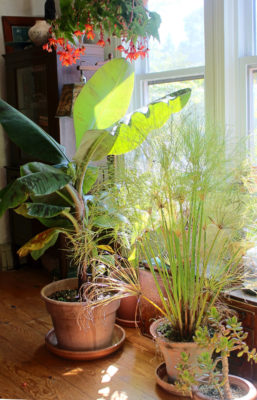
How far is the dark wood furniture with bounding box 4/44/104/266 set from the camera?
3.57 meters

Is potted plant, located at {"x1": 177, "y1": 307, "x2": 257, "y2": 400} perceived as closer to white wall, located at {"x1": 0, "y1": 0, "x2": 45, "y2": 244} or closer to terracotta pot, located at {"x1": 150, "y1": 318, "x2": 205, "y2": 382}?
terracotta pot, located at {"x1": 150, "y1": 318, "x2": 205, "y2": 382}

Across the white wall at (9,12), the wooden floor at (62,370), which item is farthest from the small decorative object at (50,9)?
the wooden floor at (62,370)

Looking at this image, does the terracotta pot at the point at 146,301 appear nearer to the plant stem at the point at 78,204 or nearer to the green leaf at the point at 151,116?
the plant stem at the point at 78,204

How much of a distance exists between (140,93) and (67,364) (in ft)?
6.26

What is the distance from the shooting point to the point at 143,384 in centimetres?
242

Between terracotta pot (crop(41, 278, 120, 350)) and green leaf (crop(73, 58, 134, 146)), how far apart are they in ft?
2.92

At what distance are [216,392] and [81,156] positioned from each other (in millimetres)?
1273

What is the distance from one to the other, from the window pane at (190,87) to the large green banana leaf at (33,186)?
36.2 inches

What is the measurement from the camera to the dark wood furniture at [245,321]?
233 centimetres

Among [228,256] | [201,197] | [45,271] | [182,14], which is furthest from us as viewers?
[45,271]

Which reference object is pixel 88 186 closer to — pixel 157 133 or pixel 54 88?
pixel 157 133

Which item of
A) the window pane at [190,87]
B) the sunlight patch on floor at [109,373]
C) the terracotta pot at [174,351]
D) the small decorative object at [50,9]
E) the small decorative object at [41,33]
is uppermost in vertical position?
the small decorative object at [50,9]

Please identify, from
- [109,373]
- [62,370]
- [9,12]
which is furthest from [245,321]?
[9,12]

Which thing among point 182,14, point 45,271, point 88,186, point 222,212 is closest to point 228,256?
point 222,212
